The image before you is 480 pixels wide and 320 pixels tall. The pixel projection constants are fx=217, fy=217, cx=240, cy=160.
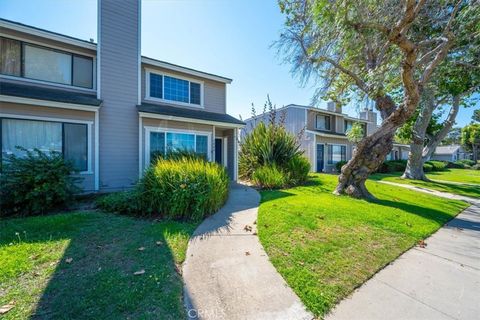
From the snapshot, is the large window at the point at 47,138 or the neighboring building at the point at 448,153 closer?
the large window at the point at 47,138

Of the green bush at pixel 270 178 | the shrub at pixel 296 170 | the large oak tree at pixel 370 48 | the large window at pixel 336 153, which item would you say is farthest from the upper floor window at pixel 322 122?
the green bush at pixel 270 178

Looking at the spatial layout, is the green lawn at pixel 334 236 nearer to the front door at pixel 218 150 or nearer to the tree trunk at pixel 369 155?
the tree trunk at pixel 369 155

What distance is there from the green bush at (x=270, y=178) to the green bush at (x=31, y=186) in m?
7.18

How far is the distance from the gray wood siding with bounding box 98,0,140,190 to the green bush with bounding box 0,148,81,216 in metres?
2.47

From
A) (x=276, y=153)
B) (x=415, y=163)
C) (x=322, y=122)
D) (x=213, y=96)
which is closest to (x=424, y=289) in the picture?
(x=276, y=153)

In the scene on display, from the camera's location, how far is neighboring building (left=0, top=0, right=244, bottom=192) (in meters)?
7.54

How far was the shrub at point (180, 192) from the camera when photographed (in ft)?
18.3

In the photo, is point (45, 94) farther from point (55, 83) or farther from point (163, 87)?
point (163, 87)

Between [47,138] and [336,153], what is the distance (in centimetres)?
2166

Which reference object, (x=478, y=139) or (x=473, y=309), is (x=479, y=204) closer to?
(x=473, y=309)

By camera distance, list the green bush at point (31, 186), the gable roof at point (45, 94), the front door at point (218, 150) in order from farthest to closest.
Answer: the front door at point (218, 150) → the gable roof at point (45, 94) → the green bush at point (31, 186)

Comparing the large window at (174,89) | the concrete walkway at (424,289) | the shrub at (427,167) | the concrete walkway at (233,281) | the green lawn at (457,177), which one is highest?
the large window at (174,89)

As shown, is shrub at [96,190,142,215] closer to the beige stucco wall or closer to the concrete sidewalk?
the beige stucco wall

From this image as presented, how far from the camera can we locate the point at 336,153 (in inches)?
856
